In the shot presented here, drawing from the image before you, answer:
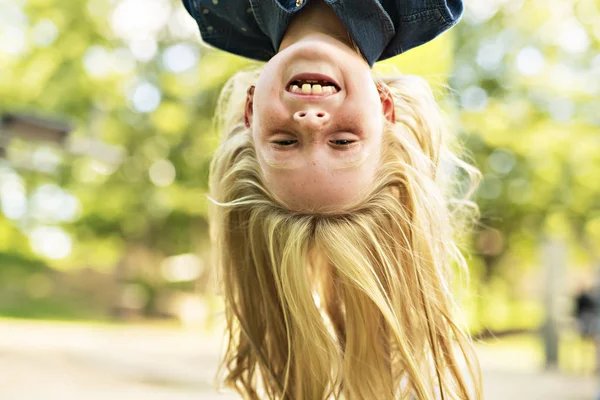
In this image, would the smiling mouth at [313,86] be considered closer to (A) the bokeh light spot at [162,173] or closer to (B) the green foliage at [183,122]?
(B) the green foliage at [183,122]

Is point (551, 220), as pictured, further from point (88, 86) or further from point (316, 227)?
point (316, 227)

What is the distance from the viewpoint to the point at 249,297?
3.93 feet

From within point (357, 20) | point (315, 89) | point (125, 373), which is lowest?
point (125, 373)

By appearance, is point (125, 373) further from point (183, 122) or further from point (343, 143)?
point (183, 122)

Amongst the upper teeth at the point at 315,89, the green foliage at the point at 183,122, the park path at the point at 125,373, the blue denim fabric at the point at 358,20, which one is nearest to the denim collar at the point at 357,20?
the blue denim fabric at the point at 358,20

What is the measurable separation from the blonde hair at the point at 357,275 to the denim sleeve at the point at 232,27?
15cm

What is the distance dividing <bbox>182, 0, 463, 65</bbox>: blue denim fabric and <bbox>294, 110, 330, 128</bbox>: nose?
0.15 metres

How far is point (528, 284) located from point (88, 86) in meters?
15.5

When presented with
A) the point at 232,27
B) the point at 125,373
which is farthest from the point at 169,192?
the point at 232,27

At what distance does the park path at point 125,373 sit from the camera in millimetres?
4453

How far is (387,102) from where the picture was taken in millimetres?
1096

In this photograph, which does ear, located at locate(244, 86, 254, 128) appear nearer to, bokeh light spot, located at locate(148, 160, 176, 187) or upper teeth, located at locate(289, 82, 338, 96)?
upper teeth, located at locate(289, 82, 338, 96)

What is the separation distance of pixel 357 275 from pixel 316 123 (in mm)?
248

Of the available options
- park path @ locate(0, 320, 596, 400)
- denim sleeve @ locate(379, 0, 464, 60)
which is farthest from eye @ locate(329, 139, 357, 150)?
park path @ locate(0, 320, 596, 400)
